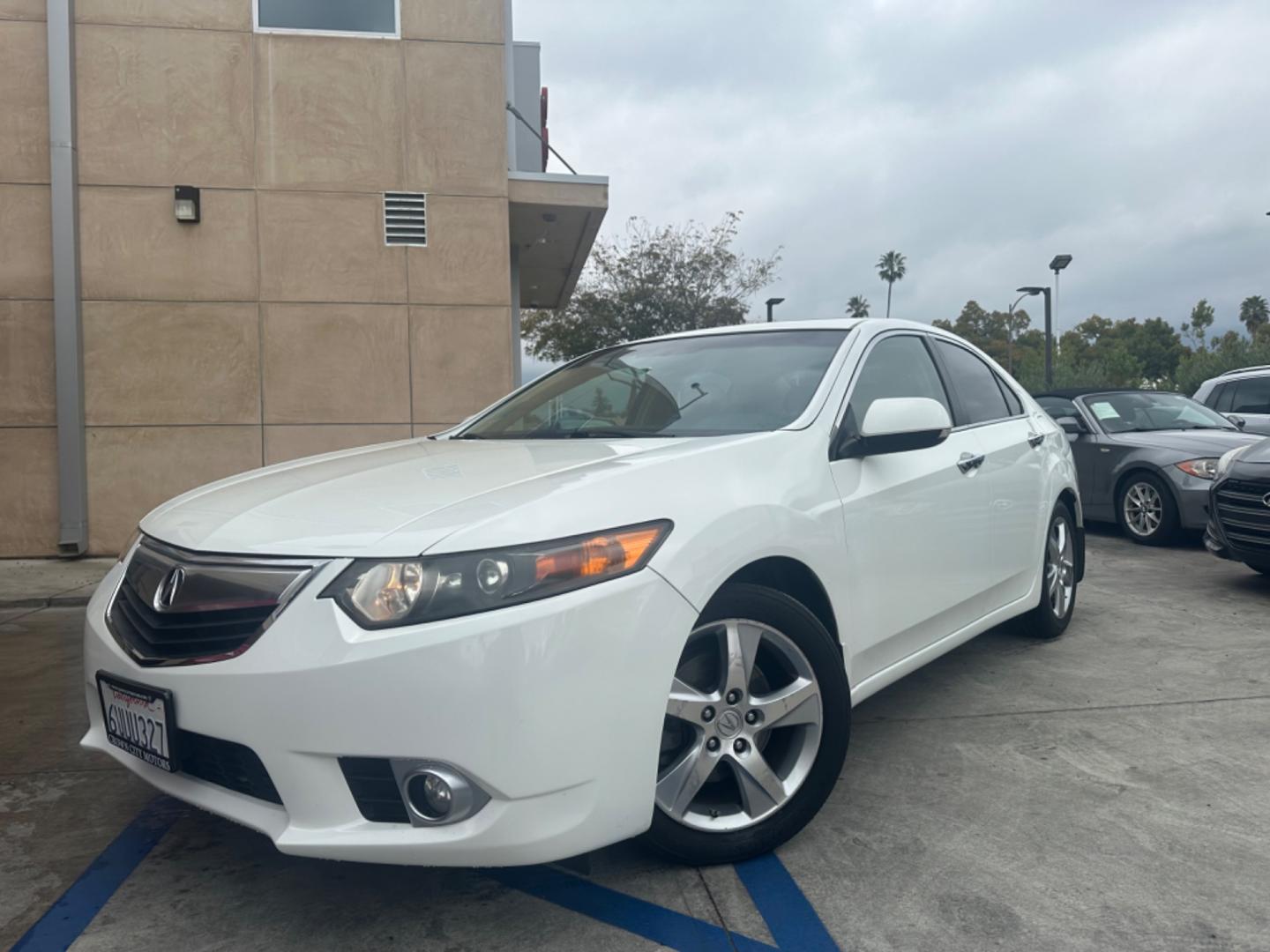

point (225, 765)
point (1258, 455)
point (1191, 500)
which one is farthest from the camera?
point (1191, 500)

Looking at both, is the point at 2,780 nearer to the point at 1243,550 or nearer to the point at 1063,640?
the point at 1063,640

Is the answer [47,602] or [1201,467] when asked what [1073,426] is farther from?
[47,602]

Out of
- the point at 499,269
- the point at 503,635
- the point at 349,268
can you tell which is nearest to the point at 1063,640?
the point at 503,635

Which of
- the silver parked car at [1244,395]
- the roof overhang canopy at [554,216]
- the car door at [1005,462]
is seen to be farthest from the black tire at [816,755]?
the silver parked car at [1244,395]

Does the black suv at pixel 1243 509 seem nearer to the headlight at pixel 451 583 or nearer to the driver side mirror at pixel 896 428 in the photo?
the driver side mirror at pixel 896 428

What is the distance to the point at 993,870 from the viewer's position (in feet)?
8.48

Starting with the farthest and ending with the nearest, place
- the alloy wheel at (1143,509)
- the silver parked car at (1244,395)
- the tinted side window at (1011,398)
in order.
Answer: the silver parked car at (1244,395)
the alloy wheel at (1143,509)
the tinted side window at (1011,398)

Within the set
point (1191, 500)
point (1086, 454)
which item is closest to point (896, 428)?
point (1191, 500)

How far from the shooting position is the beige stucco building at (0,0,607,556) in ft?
27.3

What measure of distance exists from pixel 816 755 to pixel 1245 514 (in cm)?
444

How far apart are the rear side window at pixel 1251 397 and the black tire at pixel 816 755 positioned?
9836mm

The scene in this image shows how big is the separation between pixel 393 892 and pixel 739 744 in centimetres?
95

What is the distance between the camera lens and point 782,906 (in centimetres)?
241

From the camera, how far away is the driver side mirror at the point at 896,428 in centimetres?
300
